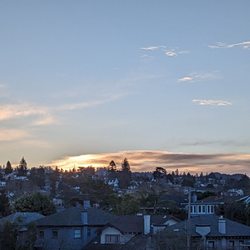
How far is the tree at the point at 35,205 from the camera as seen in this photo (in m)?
66.2

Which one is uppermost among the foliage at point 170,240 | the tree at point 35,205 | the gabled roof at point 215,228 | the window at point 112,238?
the tree at point 35,205

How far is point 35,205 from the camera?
Answer: 2613 inches

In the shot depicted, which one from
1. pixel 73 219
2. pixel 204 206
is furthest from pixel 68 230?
pixel 204 206

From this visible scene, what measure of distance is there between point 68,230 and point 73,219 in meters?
1.10

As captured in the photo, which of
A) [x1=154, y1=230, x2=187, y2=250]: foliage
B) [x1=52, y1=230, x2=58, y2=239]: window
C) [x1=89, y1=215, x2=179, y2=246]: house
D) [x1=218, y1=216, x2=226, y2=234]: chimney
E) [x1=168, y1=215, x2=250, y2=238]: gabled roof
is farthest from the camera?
[x1=52, y1=230, x2=58, y2=239]: window

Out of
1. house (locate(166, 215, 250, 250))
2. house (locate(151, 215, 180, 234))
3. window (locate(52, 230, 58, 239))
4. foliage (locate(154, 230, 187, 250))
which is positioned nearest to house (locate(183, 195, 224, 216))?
house (locate(151, 215, 180, 234))

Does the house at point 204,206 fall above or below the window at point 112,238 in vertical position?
above

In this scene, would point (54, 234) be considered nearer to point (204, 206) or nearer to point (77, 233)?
point (77, 233)

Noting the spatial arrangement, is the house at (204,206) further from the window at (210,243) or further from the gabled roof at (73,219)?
the window at (210,243)

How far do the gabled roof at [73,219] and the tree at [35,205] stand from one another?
49.7 feet

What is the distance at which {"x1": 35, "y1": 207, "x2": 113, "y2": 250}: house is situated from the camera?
4881 cm

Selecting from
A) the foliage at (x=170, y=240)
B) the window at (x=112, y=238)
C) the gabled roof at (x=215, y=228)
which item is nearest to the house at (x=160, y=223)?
the window at (x=112, y=238)

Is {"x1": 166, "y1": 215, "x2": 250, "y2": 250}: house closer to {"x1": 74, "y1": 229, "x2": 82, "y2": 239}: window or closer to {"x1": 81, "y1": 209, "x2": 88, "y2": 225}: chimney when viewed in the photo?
{"x1": 81, "y1": 209, "x2": 88, "y2": 225}: chimney

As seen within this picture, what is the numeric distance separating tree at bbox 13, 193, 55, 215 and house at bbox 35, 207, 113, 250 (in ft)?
51.9
